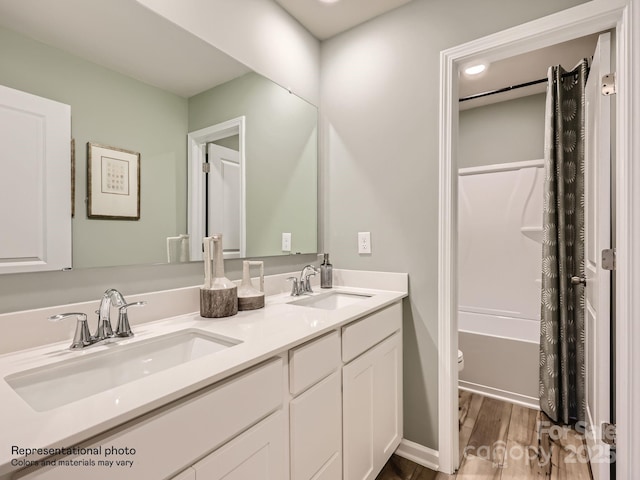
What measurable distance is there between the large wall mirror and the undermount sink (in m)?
0.32

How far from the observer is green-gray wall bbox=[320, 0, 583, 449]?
1.69 metres

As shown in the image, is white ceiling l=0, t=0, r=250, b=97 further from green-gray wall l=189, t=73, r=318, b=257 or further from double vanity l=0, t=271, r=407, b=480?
double vanity l=0, t=271, r=407, b=480

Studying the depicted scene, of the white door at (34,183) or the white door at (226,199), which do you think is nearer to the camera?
the white door at (34,183)

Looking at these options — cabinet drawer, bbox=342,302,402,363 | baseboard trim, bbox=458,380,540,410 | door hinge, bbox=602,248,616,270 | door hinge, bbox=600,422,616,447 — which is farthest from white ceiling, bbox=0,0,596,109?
baseboard trim, bbox=458,380,540,410

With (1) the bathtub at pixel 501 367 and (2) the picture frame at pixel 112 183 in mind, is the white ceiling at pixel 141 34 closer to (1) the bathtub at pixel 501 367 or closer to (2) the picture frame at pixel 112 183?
(2) the picture frame at pixel 112 183

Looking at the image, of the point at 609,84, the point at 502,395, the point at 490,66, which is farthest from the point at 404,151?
the point at 502,395

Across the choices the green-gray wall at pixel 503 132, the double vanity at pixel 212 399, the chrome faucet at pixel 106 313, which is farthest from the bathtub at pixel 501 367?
the chrome faucet at pixel 106 313

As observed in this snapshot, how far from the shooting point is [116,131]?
3.72ft

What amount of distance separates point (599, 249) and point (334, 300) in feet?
4.06

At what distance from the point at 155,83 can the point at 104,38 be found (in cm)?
19

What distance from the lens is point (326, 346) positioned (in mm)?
1153

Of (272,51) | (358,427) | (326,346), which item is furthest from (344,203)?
(358,427)

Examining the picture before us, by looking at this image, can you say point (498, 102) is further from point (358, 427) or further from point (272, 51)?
point (358, 427)

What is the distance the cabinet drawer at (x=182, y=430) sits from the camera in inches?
22.6
